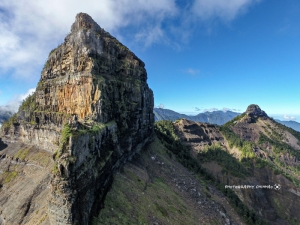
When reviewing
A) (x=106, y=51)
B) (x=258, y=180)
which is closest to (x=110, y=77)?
(x=106, y=51)

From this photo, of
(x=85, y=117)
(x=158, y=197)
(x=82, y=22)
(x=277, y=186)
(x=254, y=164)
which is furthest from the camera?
(x=254, y=164)

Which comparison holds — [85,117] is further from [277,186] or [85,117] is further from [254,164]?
[254,164]

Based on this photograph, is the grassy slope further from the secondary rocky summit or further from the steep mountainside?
the steep mountainside

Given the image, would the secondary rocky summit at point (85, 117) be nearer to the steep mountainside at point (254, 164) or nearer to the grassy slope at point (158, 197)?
the grassy slope at point (158, 197)

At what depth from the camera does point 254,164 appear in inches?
5364

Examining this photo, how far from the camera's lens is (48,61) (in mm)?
70812

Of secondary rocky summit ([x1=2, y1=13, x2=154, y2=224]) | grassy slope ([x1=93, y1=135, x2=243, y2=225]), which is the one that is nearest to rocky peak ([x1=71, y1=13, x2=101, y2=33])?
secondary rocky summit ([x1=2, y1=13, x2=154, y2=224])

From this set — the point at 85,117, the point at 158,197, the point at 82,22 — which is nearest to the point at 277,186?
the point at 158,197

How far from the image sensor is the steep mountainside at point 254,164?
107 m

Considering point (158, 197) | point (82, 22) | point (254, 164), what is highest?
point (82, 22)

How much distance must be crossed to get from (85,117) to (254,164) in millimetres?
122136

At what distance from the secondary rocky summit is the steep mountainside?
60.4 m

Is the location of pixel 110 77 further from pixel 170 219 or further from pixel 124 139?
pixel 170 219

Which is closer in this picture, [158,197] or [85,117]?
[85,117]
